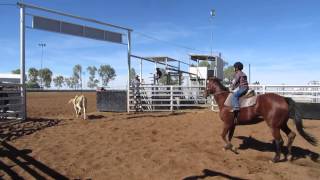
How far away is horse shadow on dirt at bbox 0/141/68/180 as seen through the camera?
7121mm

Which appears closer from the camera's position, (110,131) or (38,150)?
(38,150)

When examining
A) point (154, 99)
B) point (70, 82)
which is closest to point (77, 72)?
point (70, 82)

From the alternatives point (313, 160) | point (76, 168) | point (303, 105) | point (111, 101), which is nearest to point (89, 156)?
point (76, 168)

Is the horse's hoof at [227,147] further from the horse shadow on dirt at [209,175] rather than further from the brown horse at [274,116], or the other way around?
the horse shadow on dirt at [209,175]

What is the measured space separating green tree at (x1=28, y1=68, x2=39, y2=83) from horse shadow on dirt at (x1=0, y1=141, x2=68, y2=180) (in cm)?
11503

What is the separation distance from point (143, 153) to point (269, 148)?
10.8ft

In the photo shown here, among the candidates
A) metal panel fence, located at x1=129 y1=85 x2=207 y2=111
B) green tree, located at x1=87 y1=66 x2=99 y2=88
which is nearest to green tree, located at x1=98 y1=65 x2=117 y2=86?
green tree, located at x1=87 y1=66 x2=99 y2=88

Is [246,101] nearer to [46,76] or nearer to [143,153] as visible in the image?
[143,153]

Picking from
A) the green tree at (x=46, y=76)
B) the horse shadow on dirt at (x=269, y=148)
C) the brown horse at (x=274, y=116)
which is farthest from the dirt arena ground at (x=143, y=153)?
the green tree at (x=46, y=76)

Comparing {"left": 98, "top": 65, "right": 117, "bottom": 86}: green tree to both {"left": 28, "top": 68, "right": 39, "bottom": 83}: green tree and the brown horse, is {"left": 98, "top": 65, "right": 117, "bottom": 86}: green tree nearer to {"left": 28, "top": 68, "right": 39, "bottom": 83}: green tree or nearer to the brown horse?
{"left": 28, "top": 68, "right": 39, "bottom": 83}: green tree

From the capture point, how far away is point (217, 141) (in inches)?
407

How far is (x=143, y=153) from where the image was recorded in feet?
28.5

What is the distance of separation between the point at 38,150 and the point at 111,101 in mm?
10173

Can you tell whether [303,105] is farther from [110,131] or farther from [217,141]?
[110,131]
